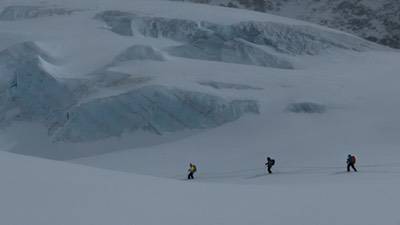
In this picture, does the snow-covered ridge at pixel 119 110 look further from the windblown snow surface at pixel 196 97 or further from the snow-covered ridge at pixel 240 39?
the snow-covered ridge at pixel 240 39

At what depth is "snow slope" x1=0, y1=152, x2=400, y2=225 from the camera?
6.56m

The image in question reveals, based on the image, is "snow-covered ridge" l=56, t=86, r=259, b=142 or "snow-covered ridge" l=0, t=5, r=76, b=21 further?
"snow-covered ridge" l=0, t=5, r=76, b=21

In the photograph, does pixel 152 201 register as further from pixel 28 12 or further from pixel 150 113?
pixel 28 12

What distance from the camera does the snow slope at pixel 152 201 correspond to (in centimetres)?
656

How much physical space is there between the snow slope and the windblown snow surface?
18 cm

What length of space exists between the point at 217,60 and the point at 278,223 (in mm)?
27707

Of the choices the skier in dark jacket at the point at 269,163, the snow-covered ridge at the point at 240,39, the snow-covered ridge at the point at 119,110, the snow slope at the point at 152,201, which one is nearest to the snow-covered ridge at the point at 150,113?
the snow-covered ridge at the point at 119,110

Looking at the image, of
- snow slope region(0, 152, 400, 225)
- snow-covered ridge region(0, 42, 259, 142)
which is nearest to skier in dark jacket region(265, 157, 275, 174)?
snow-covered ridge region(0, 42, 259, 142)

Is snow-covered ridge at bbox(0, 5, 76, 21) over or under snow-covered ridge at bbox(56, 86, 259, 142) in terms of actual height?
over

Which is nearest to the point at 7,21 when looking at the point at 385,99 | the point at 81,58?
the point at 81,58

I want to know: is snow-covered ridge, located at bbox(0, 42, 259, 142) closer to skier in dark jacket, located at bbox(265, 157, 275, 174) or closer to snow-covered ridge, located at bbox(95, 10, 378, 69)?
snow-covered ridge, located at bbox(95, 10, 378, 69)

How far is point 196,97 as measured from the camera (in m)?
28.1

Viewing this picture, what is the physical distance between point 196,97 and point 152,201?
2076 centimetres

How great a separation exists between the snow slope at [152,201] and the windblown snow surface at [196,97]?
0.58 feet
